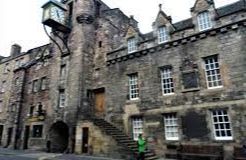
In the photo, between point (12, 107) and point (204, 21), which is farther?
point (12, 107)

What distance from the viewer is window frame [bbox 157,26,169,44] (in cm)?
1672

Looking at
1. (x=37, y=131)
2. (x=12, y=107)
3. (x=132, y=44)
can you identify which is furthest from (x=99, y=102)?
(x=12, y=107)

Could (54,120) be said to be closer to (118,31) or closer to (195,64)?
(118,31)

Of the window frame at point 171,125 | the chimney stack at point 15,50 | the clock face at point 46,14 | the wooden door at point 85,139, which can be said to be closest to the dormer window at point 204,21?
the window frame at point 171,125

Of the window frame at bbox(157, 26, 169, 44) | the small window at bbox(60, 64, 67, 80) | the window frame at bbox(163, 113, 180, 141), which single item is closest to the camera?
the window frame at bbox(163, 113, 180, 141)

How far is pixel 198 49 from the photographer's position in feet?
48.8

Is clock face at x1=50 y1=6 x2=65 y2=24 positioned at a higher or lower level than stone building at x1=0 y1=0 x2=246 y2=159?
higher

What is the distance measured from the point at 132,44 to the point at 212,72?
22.3 feet

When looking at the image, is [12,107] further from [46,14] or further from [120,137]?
[120,137]

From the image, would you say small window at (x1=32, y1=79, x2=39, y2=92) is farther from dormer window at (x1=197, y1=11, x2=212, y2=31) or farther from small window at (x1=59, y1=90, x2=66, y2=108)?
dormer window at (x1=197, y1=11, x2=212, y2=31)

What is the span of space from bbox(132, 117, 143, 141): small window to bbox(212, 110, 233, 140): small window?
16.7ft

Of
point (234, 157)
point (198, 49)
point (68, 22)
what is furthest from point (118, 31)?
point (234, 157)

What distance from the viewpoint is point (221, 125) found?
1330cm

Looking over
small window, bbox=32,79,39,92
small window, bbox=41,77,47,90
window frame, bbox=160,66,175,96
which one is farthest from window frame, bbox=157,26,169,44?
small window, bbox=32,79,39,92
